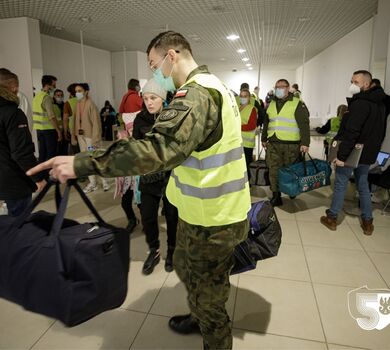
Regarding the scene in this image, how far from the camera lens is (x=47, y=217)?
1110 millimetres

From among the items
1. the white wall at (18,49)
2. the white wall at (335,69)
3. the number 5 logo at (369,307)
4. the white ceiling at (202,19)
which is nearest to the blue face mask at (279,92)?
the number 5 logo at (369,307)

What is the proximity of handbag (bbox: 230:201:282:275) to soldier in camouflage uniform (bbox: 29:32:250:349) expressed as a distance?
10.7 inches

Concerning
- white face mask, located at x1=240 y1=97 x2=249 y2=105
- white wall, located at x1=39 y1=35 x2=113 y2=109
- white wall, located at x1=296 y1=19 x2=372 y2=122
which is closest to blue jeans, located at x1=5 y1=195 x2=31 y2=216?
white face mask, located at x1=240 y1=97 x2=249 y2=105

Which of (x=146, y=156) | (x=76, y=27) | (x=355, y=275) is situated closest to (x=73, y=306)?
(x=146, y=156)

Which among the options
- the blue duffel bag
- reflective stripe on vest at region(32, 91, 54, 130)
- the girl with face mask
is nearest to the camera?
the blue duffel bag

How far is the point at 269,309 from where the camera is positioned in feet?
6.87

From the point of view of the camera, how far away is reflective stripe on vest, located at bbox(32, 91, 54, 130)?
16.1 ft

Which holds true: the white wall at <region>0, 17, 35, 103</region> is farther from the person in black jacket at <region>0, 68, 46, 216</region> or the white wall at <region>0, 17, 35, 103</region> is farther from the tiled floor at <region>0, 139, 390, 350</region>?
the tiled floor at <region>0, 139, 390, 350</region>

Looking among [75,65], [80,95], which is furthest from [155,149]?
[75,65]

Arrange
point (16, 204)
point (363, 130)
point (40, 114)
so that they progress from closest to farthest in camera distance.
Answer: point (16, 204) < point (363, 130) < point (40, 114)

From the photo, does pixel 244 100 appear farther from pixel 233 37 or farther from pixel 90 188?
pixel 233 37

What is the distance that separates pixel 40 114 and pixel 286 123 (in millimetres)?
3691

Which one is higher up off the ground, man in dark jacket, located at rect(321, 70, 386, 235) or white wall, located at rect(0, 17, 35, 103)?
white wall, located at rect(0, 17, 35, 103)

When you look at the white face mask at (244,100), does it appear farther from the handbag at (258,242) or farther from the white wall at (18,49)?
the white wall at (18,49)
